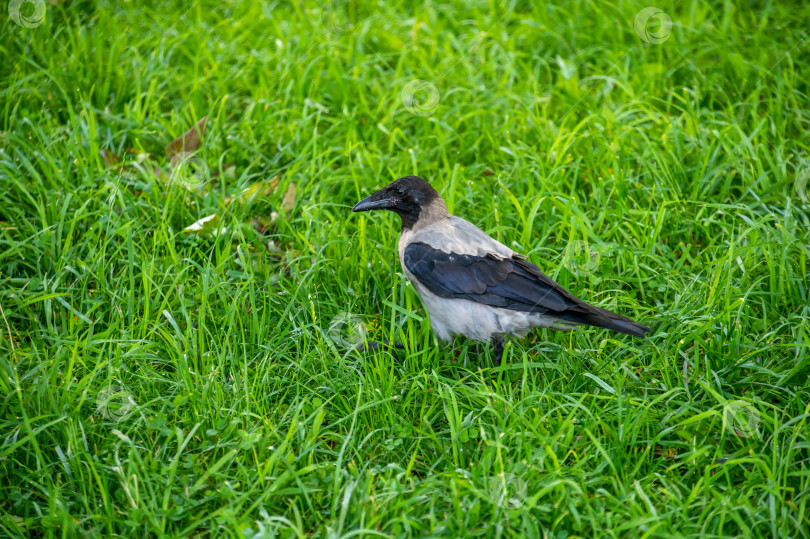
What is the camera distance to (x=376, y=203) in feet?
13.1

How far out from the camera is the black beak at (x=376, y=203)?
3.98 metres

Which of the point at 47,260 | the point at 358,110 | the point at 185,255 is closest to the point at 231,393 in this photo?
the point at 185,255

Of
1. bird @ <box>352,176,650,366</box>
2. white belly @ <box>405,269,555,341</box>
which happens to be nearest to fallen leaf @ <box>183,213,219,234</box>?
bird @ <box>352,176,650,366</box>

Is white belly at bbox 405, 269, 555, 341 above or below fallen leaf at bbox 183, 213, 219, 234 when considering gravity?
below

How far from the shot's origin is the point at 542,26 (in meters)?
5.94
